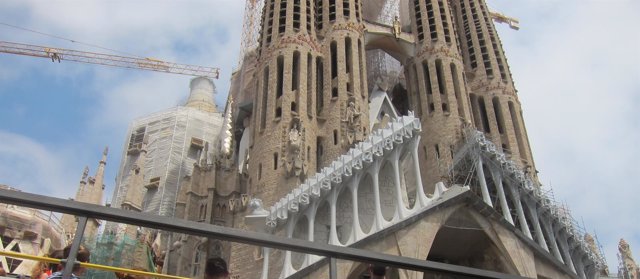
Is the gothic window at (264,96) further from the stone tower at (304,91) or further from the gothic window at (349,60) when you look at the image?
the gothic window at (349,60)

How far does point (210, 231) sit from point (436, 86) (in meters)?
28.9

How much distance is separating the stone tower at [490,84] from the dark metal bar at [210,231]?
90.8 ft

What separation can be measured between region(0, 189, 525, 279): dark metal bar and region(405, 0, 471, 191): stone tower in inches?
934

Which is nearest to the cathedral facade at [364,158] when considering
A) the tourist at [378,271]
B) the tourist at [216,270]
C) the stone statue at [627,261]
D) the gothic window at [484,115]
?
the gothic window at [484,115]

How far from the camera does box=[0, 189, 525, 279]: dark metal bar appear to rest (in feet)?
12.8

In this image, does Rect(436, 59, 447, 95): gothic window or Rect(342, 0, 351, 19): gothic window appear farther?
Rect(342, 0, 351, 19): gothic window

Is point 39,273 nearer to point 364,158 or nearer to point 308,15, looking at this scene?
point 364,158

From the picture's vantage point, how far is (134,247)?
30.0 m

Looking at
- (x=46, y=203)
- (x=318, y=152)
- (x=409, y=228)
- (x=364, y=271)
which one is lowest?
(x=46, y=203)

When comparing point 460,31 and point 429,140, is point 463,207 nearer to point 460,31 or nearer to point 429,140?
point 429,140

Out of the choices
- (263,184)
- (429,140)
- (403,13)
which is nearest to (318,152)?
(263,184)

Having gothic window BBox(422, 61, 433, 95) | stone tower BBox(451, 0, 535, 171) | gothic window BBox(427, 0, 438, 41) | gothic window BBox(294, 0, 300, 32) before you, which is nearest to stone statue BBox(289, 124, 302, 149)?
gothic window BBox(294, 0, 300, 32)

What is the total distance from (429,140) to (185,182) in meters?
12.0

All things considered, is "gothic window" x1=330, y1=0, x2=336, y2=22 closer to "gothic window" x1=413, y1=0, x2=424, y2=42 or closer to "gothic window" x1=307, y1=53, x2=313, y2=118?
"gothic window" x1=307, y1=53, x2=313, y2=118
